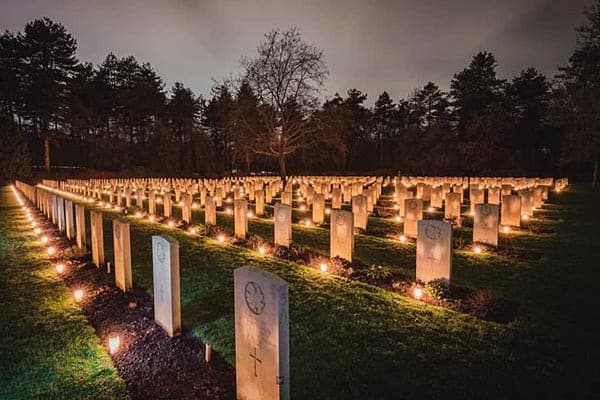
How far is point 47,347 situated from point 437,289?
17.8 feet

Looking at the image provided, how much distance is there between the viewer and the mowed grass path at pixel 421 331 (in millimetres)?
3426

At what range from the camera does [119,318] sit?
4996mm

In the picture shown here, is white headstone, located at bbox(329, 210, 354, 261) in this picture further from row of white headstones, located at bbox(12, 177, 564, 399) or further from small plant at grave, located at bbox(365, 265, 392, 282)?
small plant at grave, located at bbox(365, 265, 392, 282)

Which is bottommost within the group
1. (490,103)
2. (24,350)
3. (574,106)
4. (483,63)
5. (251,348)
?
(24,350)

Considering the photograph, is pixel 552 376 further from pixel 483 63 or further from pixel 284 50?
pixel 483 63

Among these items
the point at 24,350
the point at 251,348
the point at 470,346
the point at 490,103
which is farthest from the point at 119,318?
the point at 490,103

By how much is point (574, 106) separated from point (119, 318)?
33072 millimetres

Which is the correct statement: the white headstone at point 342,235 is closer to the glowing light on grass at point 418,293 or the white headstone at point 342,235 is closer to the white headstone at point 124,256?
the glowing light on grass at point 418,293

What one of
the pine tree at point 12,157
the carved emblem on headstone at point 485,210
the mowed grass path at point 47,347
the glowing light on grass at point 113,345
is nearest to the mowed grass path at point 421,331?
the glowing light on grass at point 113,345

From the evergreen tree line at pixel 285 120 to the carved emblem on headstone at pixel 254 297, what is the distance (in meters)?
25.4

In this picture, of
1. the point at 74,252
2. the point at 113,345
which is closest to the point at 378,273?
the point at 113,345

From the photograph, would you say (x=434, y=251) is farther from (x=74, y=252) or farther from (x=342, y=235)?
(x=74, y=252)

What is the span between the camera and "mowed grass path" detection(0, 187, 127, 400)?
344 centimetres

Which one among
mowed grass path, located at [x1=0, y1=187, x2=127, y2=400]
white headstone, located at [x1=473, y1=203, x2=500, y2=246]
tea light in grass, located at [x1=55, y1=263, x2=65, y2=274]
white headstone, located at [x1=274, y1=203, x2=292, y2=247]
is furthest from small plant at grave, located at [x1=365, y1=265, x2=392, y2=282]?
tea light in grass, located at [x1=55, y1=263, x2=65, y2=274]
